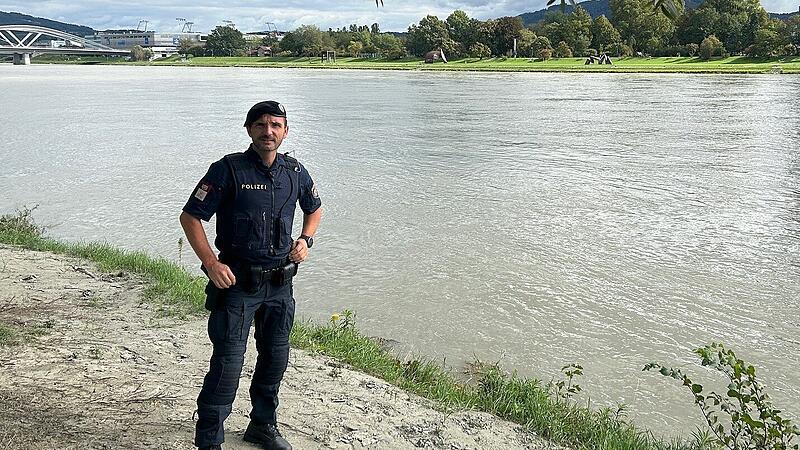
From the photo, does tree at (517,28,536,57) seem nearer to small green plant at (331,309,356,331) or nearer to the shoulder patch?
small green plant at (331,309,356,331)

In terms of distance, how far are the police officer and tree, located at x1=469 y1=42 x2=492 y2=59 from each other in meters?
95.4

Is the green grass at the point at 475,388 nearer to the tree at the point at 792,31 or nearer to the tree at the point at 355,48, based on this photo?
the tree at the point at 792,31

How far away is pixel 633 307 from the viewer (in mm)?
7578

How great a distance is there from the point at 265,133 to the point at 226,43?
136 meters

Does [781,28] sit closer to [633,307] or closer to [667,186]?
[667,186]

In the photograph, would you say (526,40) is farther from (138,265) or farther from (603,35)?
(138,265)

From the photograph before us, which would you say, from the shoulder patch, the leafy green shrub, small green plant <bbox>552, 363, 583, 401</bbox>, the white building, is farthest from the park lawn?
the white building

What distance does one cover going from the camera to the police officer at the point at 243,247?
3.44 metres

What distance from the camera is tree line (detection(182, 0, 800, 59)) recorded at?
71000 mm

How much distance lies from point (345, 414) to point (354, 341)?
4.75 feet

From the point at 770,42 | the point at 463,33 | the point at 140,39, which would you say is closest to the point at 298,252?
the point at 770,42

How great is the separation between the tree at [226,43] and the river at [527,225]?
364ft

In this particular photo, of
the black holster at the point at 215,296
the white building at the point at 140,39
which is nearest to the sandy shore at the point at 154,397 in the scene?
the black holster at the point at 215,296

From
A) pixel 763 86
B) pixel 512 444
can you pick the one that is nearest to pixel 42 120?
pixel 512 444
